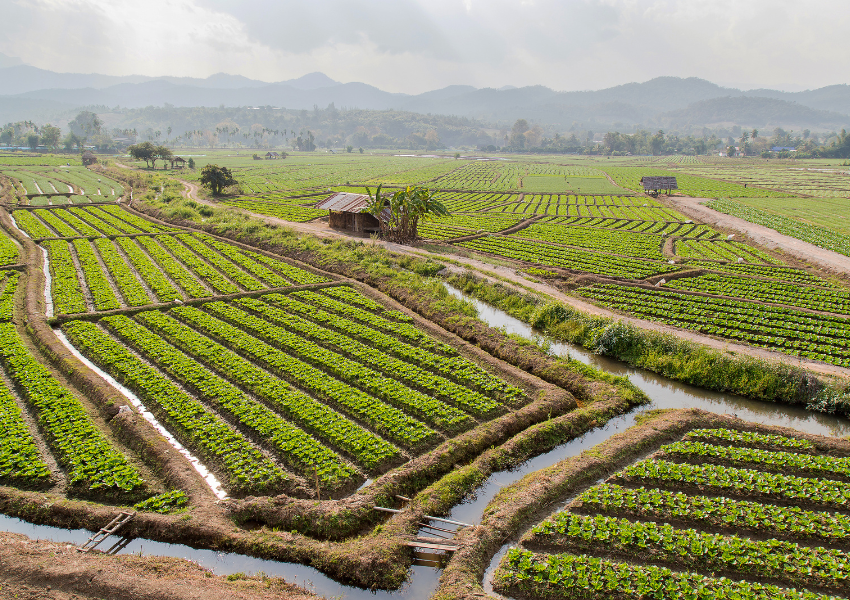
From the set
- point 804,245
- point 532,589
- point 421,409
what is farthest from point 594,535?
point 804,245

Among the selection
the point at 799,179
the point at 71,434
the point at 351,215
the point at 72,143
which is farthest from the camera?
the point at 72,143

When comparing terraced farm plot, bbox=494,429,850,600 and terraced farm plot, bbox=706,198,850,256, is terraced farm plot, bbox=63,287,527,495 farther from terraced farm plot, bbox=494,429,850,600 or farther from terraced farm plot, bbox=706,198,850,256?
terraced farm plot, bbox=706,198,850,256

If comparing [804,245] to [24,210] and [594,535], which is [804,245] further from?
[24,210]

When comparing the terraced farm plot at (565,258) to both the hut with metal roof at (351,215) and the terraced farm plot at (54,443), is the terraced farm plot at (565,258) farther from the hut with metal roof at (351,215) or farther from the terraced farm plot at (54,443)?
the terraced farm plot at (54,443)

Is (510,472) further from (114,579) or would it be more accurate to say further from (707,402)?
(114,579)

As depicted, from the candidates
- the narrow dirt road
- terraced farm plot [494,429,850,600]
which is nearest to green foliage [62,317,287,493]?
terraced farm plot [494,429,850,600]

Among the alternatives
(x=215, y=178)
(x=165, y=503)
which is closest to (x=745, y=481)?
(x=165, y=503)

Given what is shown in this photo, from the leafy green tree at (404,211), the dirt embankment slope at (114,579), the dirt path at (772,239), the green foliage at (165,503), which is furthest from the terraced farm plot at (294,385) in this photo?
the dirt path at (772,239)
